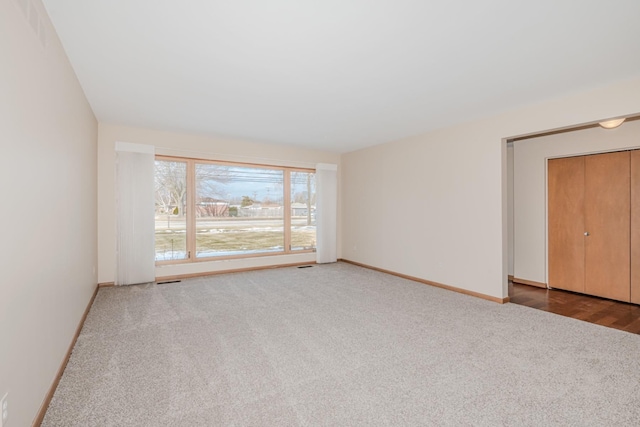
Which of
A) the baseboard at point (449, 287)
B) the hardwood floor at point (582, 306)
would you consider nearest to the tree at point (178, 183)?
the baseboard at point (449, 287)

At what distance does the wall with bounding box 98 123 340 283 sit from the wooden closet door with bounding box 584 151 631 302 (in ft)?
15.0

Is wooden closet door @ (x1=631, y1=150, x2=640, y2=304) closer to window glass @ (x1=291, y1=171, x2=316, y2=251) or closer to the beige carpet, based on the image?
the beige carpet

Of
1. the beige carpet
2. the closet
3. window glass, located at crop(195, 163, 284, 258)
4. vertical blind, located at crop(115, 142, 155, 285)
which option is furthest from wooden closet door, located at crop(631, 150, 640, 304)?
vertical blind, located at crop(115, 142, 155, 285)

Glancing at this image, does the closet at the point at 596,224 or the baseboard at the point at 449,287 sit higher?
the closet at the point at 596,224

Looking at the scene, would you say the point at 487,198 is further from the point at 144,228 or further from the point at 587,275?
the point at 144,228

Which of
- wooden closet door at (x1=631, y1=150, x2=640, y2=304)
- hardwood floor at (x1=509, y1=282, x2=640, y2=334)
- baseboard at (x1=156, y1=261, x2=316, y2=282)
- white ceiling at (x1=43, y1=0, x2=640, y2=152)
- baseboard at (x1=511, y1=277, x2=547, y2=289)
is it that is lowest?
hardwood floor at (x1=509, y1=282, x2=640, y2=334)

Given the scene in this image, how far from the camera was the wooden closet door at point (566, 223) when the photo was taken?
14.5ft

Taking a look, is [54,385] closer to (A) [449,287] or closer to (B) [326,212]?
(A) [449,287]

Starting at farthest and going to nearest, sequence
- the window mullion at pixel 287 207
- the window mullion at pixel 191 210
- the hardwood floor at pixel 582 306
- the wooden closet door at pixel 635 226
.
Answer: the window mullion at pixel 287 207
the window mullion at pixel 191 210
the wooden closet door at pixel 635 226
the hardwood floor at pixel 582 306

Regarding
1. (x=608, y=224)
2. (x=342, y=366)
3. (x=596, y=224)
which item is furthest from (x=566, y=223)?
(x=342, y=366)

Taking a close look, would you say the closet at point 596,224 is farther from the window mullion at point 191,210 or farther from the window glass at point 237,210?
the window mullion at point 191,210

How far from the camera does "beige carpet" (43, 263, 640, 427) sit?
6.01 ft

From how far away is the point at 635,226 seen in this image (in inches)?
153

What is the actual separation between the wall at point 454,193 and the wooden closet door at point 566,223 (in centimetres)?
127
